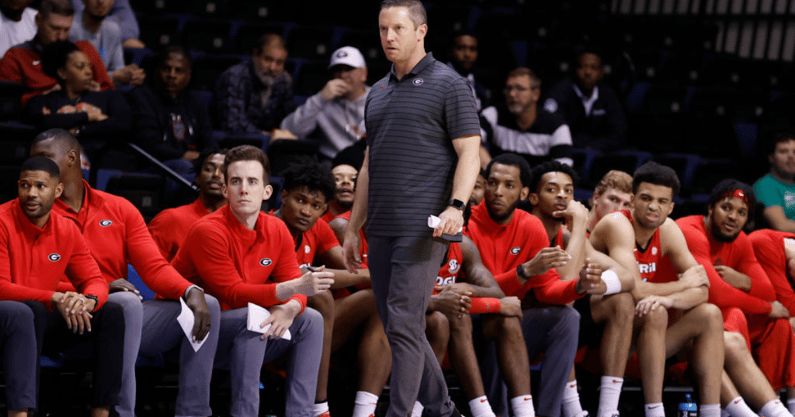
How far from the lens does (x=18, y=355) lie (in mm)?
2770

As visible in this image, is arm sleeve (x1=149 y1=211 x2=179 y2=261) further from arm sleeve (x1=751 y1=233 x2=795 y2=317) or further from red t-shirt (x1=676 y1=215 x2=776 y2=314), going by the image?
arm sleeve (x1=751 y1=233 x2=795 y2=317)

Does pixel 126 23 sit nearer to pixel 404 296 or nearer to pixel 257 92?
pixel 257 92

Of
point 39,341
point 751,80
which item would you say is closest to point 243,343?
point 39,341

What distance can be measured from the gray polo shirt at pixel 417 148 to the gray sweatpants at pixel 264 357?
2.24 feet

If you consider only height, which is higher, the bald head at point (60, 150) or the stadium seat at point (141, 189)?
the bald head at point (60, 150)

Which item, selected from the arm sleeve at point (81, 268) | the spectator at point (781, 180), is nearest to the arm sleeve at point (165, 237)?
the arm sleeve at point (81, 268)

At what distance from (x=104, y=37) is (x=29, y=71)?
2.72 ft

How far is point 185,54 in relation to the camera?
500cm

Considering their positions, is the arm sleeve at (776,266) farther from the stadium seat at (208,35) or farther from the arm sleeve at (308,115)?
the stadium seat at (208,35)

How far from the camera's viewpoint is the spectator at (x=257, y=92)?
209 inches

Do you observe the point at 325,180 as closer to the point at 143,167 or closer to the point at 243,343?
the point at 243,343

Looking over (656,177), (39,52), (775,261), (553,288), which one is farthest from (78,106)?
(775,261)

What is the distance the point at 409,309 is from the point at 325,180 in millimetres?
1109

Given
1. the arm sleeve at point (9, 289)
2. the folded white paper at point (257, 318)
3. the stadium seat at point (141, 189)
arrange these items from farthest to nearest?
the stadium seat at point (141, 189), the folded white paper at point (257, 318), the arm sleeve at point (9, 289)
